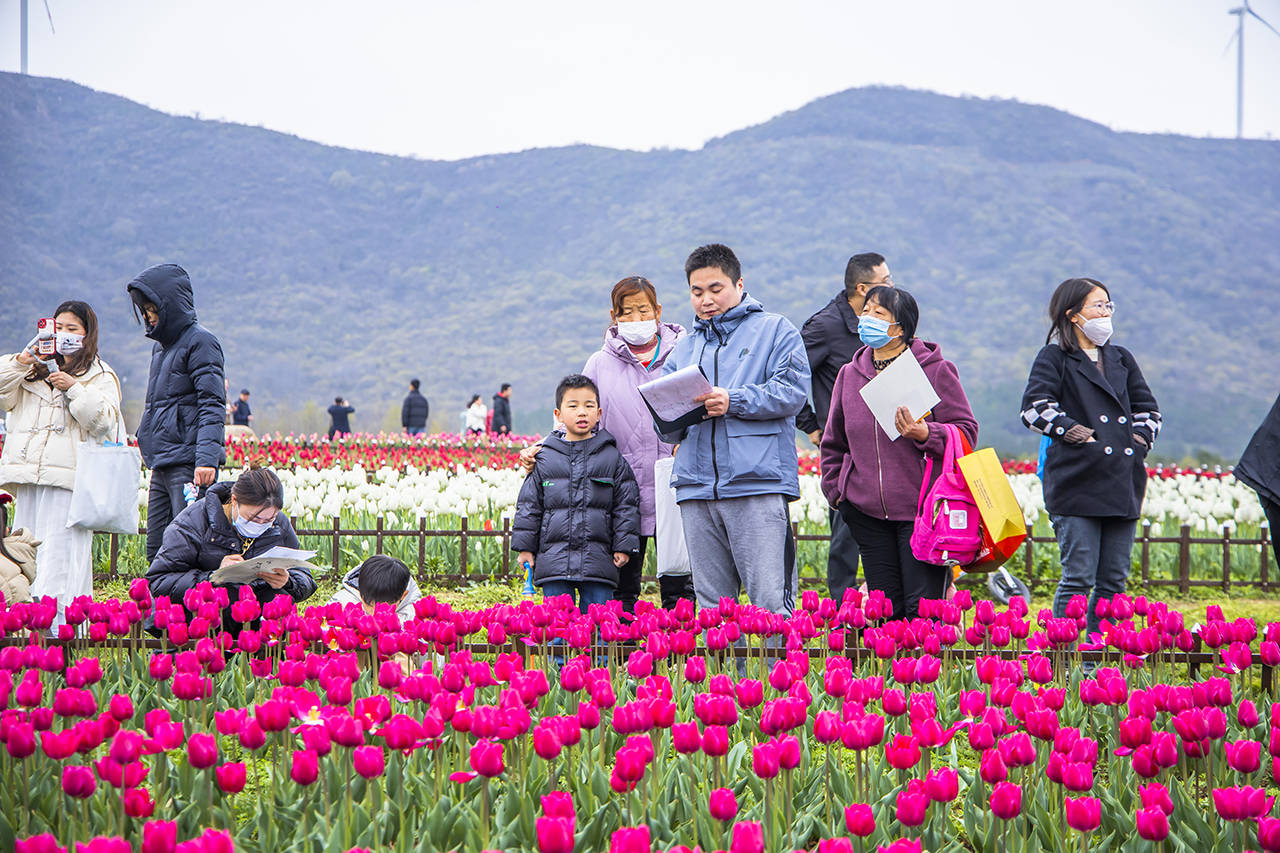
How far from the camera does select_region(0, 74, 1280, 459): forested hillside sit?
76125 millimetres

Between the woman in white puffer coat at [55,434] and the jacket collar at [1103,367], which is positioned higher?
the jacket collar at [1103,367]

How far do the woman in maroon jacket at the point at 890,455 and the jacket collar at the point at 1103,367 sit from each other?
0.78m

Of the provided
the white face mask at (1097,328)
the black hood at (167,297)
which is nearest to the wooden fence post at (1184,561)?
the white face mask at (1097,328)

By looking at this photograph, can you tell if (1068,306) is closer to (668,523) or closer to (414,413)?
(668,523)

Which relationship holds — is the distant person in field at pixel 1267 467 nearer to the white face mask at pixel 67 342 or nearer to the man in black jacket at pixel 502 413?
the white face mask at pixel 67 342

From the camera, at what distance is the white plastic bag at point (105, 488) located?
223 inches

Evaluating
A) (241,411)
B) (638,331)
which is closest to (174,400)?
(638,331)

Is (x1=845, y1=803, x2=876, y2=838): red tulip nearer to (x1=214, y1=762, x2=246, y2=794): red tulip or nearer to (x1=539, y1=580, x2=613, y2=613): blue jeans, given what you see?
(x1=214, y1=762, x2=246, y2=794): red tulip

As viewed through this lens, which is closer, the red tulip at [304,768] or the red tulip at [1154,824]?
the red tulip at [1154,824]

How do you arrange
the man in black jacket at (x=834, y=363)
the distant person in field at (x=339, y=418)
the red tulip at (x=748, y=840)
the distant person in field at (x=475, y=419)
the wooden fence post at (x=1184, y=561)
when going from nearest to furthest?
the red tulip at (x=748, y=840)
the man in black jacket at (x=834, y=363)
the wooden fence post at (x=1184, y=561)
the distant person in field at (x=339, y=418)
the distant person in field at (x=475, y=419)

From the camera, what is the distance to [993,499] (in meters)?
4.68

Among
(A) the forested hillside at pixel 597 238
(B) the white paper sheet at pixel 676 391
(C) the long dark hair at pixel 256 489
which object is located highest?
(A) the forested hillside at pixel 597 238

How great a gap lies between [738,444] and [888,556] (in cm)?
81

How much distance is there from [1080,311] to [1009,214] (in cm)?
9591
